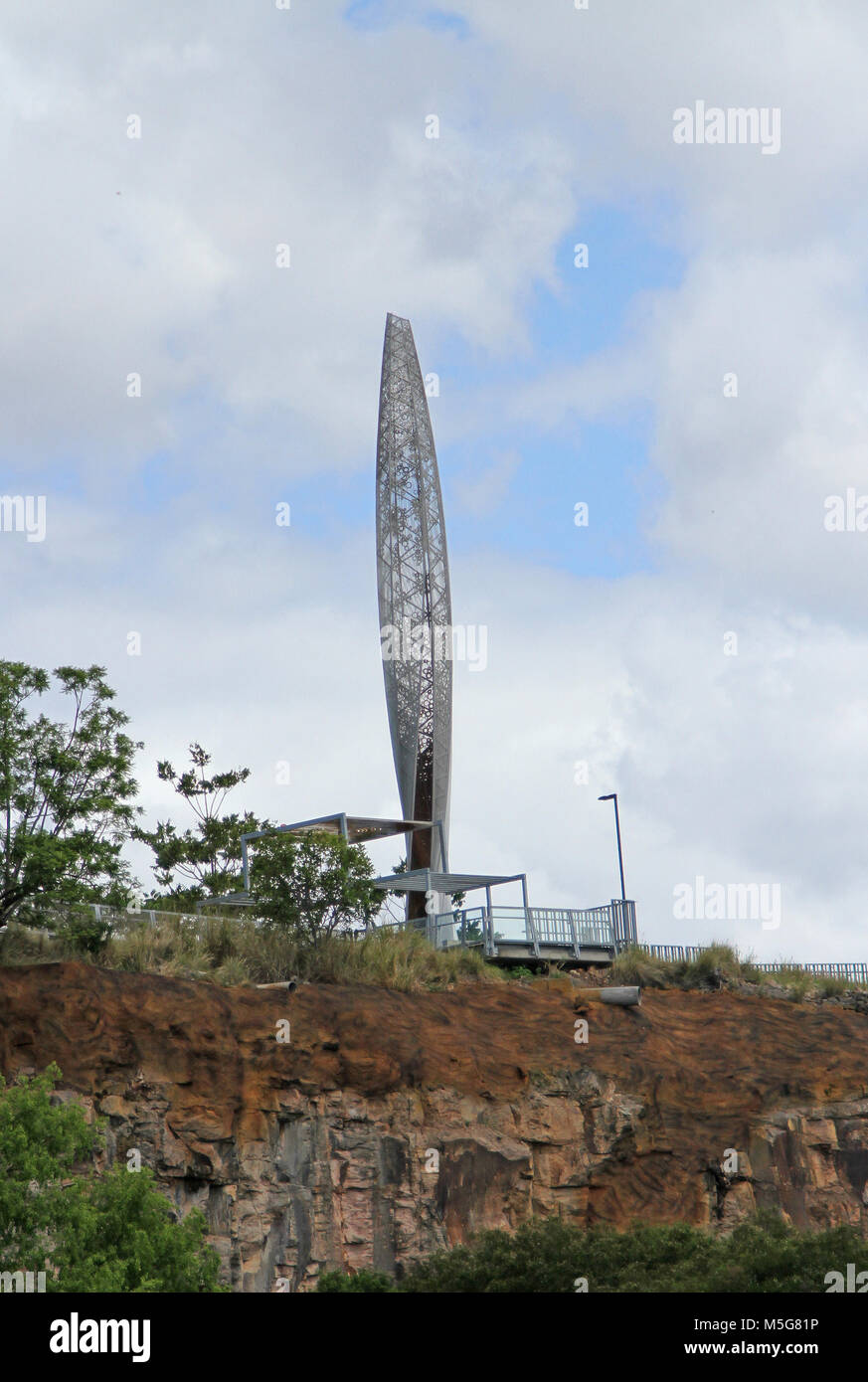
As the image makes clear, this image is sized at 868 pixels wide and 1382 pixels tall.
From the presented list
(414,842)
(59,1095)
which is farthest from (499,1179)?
(414,842)

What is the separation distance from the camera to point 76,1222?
15.2m

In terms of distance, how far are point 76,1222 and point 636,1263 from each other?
6765 millimetres

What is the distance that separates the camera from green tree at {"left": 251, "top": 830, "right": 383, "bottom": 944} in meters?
26.9

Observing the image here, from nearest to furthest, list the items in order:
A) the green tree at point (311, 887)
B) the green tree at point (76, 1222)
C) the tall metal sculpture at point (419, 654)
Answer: the green tree at point (76, 1222)
the green tree at point (311, 887)
the tall metal sculpture at point (419, 654)

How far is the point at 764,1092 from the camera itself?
2642 cm

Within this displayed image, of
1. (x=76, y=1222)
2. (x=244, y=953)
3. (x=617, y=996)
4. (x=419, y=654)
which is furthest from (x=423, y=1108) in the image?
(x=419, y=654)

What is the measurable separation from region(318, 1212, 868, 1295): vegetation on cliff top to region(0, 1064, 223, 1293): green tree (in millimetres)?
3369

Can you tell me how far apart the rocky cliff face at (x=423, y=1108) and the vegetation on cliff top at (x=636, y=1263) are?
2.33m

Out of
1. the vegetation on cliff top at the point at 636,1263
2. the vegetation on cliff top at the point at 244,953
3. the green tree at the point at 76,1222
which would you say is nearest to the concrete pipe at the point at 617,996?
the vegetation on cliff top at the point at 244,953

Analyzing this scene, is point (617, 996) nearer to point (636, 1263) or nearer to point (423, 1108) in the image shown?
point (423, 1108)

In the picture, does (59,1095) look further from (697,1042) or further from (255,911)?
(697,1042)

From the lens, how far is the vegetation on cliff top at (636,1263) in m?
16.4

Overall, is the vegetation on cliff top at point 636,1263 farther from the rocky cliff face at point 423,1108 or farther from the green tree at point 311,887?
the green tree at point 311,887
